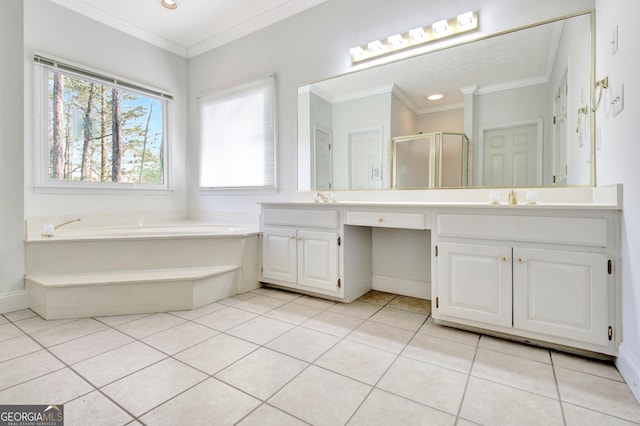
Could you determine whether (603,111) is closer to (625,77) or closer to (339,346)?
(625,77)

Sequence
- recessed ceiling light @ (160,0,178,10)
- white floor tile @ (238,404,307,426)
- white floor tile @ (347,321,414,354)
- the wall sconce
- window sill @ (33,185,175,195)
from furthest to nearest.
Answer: recessed ceiling light @ (160,0,178,10)
window sill @ (33,185,175,195)
the wall sconce
white floor tile @ (347,321,414,354)
white floor tile @ (238,404,307,426)

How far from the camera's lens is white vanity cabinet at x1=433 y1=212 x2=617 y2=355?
1496 millimetres

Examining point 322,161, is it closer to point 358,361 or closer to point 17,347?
point 358,361

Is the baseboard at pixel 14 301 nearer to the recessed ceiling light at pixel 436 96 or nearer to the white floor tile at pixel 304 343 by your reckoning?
the white floor tile at pixel 304 343

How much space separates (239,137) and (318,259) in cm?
187

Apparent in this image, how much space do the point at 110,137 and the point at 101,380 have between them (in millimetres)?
2790

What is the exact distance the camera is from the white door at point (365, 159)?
2.61 metres

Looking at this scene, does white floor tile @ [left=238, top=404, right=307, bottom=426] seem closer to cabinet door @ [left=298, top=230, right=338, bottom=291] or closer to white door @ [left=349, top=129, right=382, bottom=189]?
cabinet door @ [left=298, top=230, right=338, bottom=291]

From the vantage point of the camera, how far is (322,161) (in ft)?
9.64

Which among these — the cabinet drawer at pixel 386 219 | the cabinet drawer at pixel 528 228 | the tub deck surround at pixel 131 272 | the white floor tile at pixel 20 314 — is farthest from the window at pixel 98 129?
the cabinet drawer at pixel 528 228

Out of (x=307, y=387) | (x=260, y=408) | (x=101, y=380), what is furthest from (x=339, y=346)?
(x=101, y=380)

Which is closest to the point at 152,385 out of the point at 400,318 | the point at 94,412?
the point at 94,412

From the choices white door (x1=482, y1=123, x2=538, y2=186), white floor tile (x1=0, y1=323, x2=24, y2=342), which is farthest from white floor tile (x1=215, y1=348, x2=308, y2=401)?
white door (x1=482, y1=123, x2=538, y2=186)

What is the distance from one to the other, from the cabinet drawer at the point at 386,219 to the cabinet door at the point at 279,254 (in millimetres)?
563
